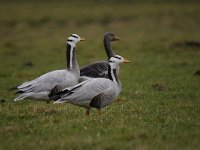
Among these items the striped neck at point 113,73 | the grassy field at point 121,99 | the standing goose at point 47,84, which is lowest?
the grassy field at point 121,99

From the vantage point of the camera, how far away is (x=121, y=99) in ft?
48.6

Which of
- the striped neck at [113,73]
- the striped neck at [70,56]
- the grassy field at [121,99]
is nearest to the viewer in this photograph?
the grassy field at [121,99]

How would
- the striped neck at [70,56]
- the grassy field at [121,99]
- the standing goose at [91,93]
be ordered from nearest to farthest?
the grassy field at [121,99] → the standing goose at [91,93] → the striped neck at [70,56]

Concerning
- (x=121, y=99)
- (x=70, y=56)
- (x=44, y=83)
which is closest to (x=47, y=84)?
(x=44, y=83)

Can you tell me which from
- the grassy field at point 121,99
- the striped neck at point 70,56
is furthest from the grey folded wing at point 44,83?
the grassy field at point 121,99

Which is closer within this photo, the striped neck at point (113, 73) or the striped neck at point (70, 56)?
the striped neck at point (113, 73)

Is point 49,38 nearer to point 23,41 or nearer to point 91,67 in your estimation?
point 23,41

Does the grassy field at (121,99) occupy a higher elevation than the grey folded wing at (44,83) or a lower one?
lower

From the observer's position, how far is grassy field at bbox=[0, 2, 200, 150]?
8.84 m

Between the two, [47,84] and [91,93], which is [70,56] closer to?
[47,84]

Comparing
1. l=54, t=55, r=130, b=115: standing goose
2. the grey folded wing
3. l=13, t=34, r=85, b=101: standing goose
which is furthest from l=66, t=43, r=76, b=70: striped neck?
l=54, t=55, r=130, b=115: standing goose

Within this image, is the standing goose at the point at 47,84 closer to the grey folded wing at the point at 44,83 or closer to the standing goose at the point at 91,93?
the grey folded wing at the point at 44,83

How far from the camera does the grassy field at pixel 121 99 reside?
29.0 ft

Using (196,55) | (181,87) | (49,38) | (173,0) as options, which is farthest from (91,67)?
(173,0)
